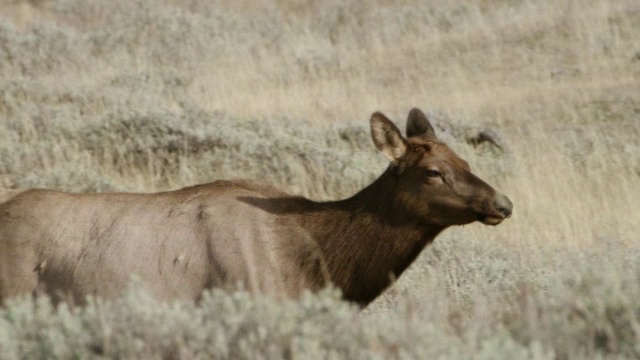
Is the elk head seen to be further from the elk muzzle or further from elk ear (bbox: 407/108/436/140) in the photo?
elk ear (bbox: 407/108/436/140)

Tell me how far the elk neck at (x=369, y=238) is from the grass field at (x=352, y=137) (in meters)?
0.34

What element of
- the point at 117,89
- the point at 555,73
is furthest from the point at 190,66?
the point at 555,73

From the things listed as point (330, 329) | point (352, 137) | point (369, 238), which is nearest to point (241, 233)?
point (369, 238)

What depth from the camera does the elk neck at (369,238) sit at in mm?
7414

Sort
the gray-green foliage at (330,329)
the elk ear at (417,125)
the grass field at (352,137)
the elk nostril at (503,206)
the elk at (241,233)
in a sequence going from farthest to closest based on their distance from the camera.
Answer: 1. the elk ear at (417,125)
2. the elk nostril at (503,206)
3. the elk at (241,233)
4. the grass field at (352,137)
5. the gray-green foliage at (330,329)

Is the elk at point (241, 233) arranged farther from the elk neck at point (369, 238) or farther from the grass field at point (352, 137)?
the grass field at point (352, 137)

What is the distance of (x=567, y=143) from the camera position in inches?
549

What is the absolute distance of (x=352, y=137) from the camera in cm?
1409

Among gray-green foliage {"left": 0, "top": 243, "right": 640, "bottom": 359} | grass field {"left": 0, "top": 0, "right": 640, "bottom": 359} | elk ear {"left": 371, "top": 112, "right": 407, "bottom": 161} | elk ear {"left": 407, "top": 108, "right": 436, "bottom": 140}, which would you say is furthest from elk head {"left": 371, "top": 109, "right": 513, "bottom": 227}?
gray-green foliage {"left": 0, "top": 243, "right": 640, "bottom": 359}

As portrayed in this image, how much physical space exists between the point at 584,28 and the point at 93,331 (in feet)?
49.2

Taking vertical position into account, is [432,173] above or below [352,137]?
below

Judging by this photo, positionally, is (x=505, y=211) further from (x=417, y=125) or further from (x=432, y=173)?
(x=417, y=125)

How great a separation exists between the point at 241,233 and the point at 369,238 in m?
0.76

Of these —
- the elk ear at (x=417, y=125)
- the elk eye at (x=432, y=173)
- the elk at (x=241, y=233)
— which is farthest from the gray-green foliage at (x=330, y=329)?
the elk ear at (x=417, y=125)
